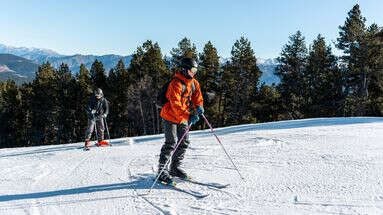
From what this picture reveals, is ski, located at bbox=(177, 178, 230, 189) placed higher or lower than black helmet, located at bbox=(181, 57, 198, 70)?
lower

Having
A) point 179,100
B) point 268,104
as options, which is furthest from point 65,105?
point 179,100

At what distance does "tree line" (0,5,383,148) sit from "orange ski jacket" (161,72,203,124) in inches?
1310

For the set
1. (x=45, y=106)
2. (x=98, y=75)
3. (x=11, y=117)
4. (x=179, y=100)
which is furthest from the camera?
(x=11, y=117)

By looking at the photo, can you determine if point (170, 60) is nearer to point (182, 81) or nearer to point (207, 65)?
point (207, 65)

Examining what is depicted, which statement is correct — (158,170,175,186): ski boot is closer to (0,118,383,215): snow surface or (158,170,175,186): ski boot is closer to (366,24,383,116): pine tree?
(0,118,383,215): snow surface

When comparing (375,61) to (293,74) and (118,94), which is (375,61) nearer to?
(293,74)

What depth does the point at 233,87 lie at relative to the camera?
5269 cm

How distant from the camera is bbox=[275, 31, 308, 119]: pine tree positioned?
163ft

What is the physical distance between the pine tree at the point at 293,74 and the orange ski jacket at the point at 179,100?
142ft

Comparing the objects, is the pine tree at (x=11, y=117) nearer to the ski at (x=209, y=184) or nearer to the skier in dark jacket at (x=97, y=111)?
the skier in dark jacket at (x=97, y=111)

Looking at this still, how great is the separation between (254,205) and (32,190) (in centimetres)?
383

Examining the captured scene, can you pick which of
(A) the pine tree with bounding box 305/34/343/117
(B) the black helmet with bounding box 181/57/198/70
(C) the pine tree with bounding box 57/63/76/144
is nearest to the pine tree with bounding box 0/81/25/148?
(C) the pine tree with bounding box 57/63/76/144

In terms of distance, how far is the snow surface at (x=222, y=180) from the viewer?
20.1 ft

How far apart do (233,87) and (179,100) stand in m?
45.9
